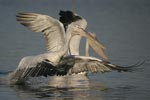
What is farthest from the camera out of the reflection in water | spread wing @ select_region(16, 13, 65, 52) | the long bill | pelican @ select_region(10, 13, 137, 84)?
spread wing @ select_region(16, 13, 65, 52)

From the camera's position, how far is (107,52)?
2077 centimetres

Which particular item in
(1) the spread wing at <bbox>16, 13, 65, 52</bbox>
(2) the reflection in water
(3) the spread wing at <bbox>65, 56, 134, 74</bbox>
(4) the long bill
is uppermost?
(1) the spread wing at <bbox>16, 13, 65, 52</bbox>

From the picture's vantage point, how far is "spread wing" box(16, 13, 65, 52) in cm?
1603

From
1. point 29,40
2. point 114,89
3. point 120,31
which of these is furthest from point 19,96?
point 120,31

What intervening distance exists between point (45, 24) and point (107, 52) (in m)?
4.86

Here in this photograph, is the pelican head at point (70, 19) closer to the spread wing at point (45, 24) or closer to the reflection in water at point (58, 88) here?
the spread wing at point (45, 24)

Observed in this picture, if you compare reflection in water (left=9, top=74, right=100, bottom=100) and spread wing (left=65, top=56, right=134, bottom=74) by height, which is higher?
spread wing (left=65, top=56, right=134, bottom=74)

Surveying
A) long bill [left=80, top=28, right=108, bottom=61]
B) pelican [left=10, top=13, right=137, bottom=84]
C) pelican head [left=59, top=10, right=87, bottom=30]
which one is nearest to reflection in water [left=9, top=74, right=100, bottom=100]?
pelican [left=10, top=13, right=137, bottom=84]

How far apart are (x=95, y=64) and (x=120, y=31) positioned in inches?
478

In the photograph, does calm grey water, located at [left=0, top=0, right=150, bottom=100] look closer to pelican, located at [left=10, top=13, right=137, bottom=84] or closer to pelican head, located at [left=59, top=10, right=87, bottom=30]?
pelican, located at [left=10, top=13, right=137, bottom=84]

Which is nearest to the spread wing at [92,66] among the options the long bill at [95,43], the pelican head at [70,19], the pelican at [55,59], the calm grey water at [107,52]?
the pelican at [55,59]

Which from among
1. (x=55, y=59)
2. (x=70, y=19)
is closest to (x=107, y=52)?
(x=70, y=19)

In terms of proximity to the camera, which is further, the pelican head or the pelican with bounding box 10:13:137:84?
the pelican head

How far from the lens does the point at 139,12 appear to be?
40.4m
